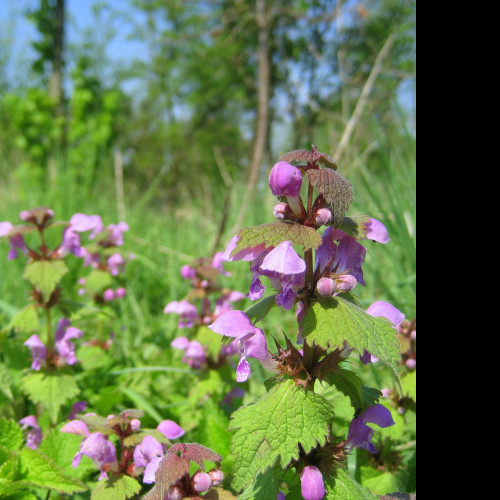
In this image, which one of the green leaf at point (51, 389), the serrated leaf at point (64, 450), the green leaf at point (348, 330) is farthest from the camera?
the green leaf at point (51, 389)

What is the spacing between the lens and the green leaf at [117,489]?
88cm

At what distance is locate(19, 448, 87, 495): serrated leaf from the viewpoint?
96 cm

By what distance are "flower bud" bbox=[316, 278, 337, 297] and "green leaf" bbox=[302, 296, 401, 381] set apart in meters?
0.01

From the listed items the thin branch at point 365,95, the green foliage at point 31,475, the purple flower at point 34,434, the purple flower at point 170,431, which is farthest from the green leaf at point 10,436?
the thin branch at point 365,95

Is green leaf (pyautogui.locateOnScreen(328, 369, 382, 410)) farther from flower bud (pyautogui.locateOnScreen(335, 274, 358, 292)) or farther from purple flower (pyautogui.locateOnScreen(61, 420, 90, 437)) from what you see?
purple flower (pyautogui.locateOnScreen(61, 420, 90, 437))

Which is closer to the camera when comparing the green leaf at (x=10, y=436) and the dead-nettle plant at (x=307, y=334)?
the dead-nettle plant at (x=307, y=334)

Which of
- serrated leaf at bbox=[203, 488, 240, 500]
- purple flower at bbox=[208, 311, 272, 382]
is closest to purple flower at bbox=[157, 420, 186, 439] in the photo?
serrated leaf at bbox=[203, 488, 240, 500]

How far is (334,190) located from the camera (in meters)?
0.63

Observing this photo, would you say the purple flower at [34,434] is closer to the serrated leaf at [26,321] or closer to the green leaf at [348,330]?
the serrated leaf at [26,321]

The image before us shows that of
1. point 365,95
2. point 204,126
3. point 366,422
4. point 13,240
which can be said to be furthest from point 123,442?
point 204,126

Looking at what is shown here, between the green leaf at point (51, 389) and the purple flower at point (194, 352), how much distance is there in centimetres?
37

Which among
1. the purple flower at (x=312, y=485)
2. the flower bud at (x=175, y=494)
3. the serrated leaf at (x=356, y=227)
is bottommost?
the flower bud at (x=175, y=494)

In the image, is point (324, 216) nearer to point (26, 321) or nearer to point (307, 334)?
point (307, 334)

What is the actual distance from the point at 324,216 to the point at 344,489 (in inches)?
15.5
